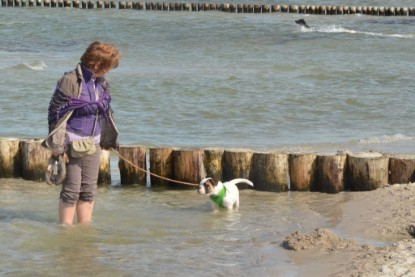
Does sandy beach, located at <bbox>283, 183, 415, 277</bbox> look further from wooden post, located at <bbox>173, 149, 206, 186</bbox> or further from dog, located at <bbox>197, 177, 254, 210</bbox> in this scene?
wooden post, located at <bbox>173, 149, 206, 186</bbox>

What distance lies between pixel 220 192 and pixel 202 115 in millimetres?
8315

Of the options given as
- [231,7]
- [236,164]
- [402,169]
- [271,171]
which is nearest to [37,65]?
[236,164]

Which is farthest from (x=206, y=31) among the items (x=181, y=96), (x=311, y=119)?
(x=311, y=119)

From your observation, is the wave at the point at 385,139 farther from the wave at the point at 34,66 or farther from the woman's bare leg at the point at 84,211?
the wave at the point at 34,66

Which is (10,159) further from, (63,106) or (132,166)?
(63,106)

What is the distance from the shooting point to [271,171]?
1058cm

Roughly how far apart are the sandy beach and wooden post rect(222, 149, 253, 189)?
1308 millimetres

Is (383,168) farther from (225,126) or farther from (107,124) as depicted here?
(225,126)

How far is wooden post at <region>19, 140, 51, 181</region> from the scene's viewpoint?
11.0 meters

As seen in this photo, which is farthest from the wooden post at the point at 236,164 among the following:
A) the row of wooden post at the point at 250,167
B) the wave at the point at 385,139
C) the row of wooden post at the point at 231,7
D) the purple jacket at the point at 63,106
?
the row of wooden post at the point at 231,7

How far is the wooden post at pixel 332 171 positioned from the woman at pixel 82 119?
2.73 meters

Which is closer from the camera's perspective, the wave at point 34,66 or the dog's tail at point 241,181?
the dog's tail at point 241,181

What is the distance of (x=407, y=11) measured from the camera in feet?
168

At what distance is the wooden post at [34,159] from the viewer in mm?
11039
